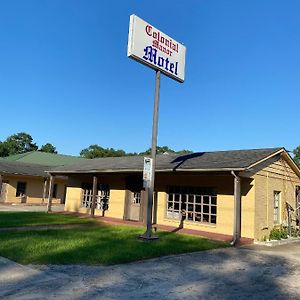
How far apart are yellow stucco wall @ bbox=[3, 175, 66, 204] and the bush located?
23.5m

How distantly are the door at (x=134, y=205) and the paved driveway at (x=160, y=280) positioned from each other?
32.5 ft

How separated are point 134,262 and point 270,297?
11.4ft

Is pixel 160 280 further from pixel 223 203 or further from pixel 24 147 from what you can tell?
pixel 24 147

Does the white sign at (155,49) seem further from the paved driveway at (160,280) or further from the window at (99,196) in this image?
the window at (99,196)

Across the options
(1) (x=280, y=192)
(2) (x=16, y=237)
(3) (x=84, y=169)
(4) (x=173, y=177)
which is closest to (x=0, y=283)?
(2) (x=16, y=237)

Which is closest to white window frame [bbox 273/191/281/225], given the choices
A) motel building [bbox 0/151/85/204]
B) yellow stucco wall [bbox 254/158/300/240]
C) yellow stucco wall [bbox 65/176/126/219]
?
yellow stucco wall [bbox 254/158/300/240]

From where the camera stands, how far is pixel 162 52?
44.8 ft

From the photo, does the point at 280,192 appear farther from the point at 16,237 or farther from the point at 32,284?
the point at 32,284

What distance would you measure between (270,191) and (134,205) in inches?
295

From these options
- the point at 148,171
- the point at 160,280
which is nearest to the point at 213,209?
the point at 148,171

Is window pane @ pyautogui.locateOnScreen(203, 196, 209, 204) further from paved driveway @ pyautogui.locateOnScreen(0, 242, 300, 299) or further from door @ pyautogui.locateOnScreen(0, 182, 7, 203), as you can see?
door @ pyautogui.locateOnScreen(0, 182, 7, 203)

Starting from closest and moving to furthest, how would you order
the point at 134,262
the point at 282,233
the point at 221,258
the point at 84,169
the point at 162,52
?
the point at 134,262 → the point at 221,258 → the point at 162,52 → the point at 282,233 → the point at 84,169

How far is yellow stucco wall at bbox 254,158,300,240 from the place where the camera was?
14.4m

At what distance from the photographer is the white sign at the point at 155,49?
12633mm
